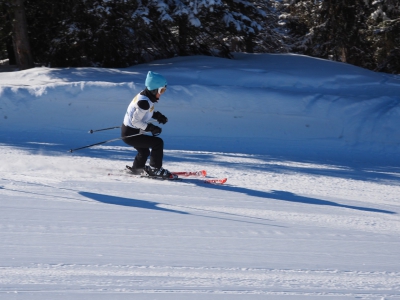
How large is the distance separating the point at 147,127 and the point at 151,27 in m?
8.98

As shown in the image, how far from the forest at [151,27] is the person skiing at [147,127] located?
7.09 m

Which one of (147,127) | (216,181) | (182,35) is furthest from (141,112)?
(182,35)

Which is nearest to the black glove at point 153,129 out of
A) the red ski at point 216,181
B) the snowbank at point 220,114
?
the red ski at point 216,181

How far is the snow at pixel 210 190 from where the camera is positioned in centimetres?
429

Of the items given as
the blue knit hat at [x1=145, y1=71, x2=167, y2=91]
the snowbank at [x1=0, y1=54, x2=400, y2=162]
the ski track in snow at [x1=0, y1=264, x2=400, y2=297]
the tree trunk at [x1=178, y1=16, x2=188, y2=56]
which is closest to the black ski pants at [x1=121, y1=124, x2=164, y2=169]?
the blue knit hat at [x1=145, y1=71, x2=167, y2=91]

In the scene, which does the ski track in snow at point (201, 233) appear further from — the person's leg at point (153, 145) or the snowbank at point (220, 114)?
the snowbank at point (220, 114)

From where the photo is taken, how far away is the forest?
14.9m

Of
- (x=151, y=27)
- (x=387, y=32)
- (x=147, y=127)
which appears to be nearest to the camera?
(x=147, y=127)

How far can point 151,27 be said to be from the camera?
1602 cm

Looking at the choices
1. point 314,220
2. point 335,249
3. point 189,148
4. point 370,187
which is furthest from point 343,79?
point 335,249

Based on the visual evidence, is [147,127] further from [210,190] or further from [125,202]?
[125,202]

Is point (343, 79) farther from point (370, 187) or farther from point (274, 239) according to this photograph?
point (274, 239)

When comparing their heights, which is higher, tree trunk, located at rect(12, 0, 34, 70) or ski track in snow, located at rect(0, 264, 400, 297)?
tree trunk, located at rect(12, 0, 34, 70)

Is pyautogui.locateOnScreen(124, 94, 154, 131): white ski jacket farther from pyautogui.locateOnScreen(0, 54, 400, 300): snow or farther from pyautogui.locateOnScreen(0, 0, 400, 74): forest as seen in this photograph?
pyautogui.locateOnScreen(0, 0, 400, 74): forest
